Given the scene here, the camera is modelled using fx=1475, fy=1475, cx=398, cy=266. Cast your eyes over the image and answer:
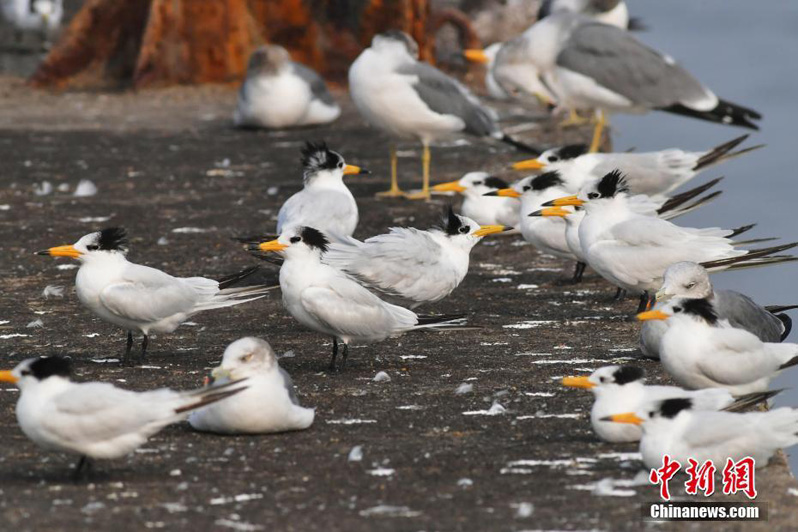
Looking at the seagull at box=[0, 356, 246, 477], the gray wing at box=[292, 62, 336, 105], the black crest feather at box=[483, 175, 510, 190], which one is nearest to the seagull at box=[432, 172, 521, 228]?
the black crest feather at box=[483, 175, 510, 190]

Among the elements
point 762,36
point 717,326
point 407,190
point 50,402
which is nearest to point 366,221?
point 407,190

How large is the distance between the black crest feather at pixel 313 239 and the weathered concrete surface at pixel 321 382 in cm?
47

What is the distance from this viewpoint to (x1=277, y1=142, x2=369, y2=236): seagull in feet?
23.0

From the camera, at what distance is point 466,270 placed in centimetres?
643

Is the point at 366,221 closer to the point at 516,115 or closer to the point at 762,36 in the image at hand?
the point at 516,115

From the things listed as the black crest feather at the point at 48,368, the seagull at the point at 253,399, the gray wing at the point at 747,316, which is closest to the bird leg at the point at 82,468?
the black crest feather at the point at 48,368

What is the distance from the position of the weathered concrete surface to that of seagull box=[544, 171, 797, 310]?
235mm

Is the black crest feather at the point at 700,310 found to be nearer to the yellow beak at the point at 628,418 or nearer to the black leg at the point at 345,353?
the yellow beak at the point at 628,418

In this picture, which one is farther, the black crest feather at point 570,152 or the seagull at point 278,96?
the seagull at point 278,96

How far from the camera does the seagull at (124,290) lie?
5.45m

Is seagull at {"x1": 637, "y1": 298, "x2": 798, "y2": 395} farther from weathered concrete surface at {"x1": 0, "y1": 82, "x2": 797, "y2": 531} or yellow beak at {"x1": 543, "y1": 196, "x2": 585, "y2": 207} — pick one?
yellow beak at {"x1": 543, "y1": 196, "x2": 585, "y2": 207}

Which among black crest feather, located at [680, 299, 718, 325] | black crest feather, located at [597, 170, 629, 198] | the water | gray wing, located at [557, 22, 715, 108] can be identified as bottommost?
the water

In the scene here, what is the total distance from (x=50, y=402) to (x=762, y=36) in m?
21.4

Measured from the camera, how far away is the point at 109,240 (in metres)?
5.51
